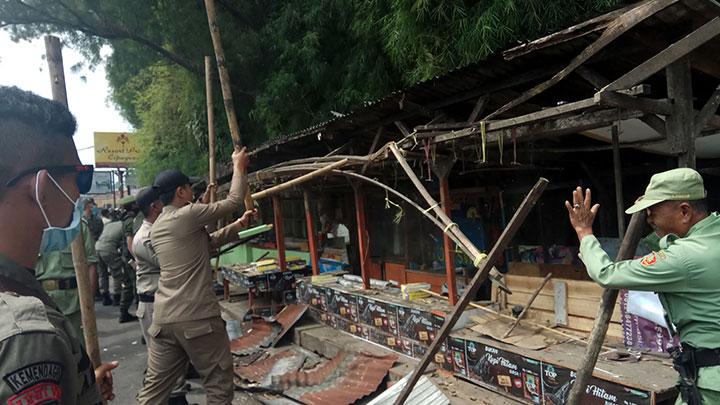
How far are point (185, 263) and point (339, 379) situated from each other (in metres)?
2.73

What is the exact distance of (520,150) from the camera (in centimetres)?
617

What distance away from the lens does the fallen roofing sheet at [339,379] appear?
208 inches

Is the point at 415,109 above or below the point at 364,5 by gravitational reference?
below

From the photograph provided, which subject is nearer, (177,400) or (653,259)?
(653,259)

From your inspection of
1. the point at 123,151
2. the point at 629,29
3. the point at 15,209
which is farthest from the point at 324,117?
the point at 123,151

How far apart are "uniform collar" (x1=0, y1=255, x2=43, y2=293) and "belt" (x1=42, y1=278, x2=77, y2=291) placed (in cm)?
416

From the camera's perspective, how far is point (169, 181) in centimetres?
428

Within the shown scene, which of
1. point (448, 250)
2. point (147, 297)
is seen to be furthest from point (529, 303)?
point (147, 297)

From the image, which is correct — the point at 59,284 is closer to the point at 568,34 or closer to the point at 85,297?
the point at 85,297

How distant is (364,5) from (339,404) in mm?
8248

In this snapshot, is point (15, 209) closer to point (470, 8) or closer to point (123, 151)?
point (470, 8)

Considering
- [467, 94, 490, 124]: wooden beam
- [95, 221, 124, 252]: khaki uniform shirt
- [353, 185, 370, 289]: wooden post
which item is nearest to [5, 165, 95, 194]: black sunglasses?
[467, 94, 490, 124]: wooden beam

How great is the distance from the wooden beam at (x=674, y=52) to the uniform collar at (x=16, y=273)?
333cm

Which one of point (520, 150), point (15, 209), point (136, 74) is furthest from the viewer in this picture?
point (136, 74)
